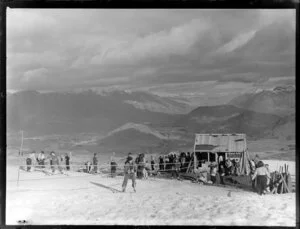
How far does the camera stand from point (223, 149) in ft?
28.2

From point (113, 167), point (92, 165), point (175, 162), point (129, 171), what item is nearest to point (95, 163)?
point (92, 165)

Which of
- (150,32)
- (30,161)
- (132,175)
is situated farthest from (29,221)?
(150,32)

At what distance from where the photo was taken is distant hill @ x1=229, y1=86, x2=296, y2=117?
27.7 ft

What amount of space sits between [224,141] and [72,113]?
2852 millimetres

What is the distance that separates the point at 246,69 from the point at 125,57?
7.28ft

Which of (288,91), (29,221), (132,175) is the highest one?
(288,91)

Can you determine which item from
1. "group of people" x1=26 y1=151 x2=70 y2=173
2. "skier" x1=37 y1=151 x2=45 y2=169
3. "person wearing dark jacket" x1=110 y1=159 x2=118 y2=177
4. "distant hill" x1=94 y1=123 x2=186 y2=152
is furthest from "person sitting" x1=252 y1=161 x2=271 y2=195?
"skier" x1=37 y1=151 x2=45 y2=169

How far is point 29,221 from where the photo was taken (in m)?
8.54

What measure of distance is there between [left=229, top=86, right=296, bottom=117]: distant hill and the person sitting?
3.26 feet

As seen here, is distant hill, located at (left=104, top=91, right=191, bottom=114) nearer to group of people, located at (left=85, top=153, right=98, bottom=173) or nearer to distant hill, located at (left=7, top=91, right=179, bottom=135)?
distant hill, located at (left=7, top=91, right=179, bottom=135)

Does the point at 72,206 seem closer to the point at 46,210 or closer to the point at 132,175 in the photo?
the point at 46,210

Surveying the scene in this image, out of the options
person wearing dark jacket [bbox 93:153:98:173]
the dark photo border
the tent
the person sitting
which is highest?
the dark photo border

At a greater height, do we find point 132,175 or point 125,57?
point 125,57

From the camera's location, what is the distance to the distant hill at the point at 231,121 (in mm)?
8547
